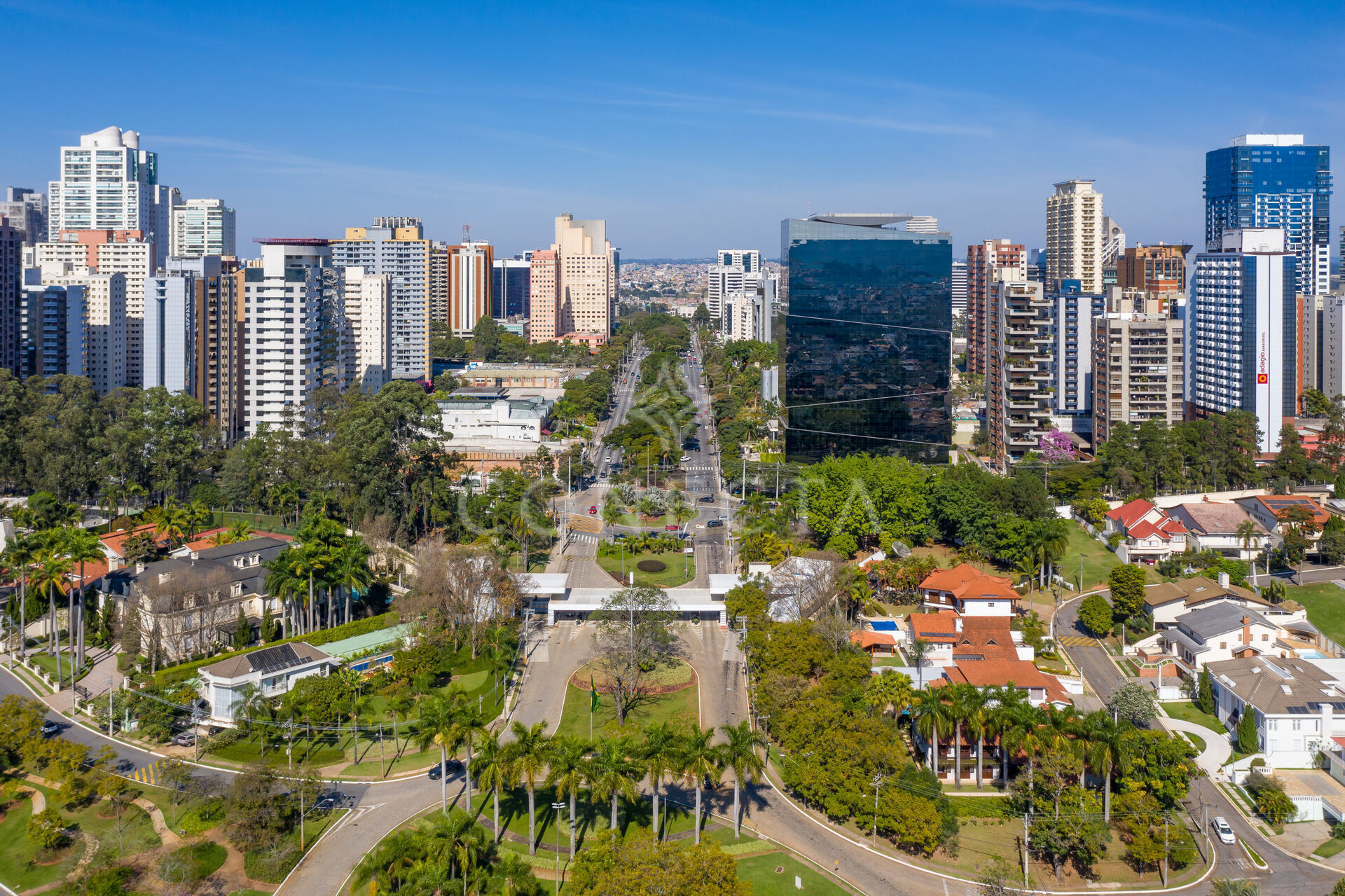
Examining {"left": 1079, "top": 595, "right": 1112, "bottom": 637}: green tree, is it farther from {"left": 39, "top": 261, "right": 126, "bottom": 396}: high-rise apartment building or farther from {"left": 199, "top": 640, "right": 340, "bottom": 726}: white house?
{"left": 39, "top": 261, "right": 126, "bottom": 396}: high-rise apartment building

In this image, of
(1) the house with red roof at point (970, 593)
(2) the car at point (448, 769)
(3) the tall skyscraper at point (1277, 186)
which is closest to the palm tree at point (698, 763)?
(2) the car at point (448, 769)

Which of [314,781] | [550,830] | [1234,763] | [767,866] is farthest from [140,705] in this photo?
[1234,763]

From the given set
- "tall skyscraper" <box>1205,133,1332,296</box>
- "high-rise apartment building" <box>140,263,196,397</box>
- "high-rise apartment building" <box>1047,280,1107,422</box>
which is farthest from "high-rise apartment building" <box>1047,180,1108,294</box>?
"high-rise apartment building" <box>140,263,196,397</box>

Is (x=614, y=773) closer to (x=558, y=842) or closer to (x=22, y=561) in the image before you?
(x=558, y=842)

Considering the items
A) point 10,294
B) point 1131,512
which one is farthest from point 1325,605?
point 10,294

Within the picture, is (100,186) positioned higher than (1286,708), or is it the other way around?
(100,186)
